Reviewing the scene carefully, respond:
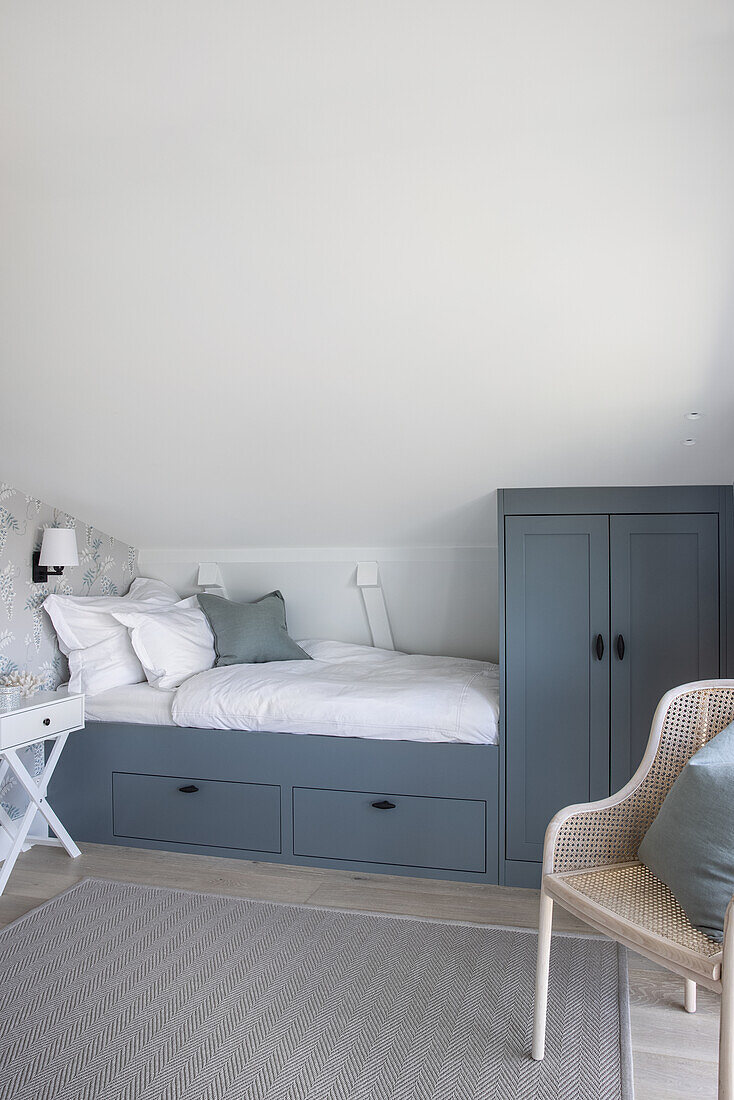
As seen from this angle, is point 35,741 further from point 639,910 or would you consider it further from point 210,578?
point 639,910

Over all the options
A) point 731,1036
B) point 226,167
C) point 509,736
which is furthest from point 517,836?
point 226,167

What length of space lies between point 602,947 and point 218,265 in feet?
7.76

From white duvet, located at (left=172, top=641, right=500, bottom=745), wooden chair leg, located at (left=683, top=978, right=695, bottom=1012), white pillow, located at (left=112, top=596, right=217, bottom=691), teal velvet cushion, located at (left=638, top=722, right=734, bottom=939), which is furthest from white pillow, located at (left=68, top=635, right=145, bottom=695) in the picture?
wooden chair leg, located at (left=683, top=978, right=695, bottom=1012)

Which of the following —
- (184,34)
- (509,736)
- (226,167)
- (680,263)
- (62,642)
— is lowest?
(509,736)

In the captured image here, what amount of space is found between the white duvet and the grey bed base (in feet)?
0.18

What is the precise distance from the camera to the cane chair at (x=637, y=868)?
5.11ft

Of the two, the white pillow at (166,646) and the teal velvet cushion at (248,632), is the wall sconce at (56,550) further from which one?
the teal velvet cushion at (248,632)

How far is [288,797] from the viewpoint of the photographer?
2.97 m

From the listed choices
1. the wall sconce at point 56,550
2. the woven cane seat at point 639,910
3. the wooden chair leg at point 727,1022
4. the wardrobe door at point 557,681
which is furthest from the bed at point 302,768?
the wooden chair leg at point 727,1022

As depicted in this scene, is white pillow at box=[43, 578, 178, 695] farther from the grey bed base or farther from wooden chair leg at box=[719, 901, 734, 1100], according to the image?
wooden chair leg at box=[719, 901, 734, 1100]

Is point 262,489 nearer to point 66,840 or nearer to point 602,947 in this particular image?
point 66,840

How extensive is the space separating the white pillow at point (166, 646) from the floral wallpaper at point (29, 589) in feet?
1.27

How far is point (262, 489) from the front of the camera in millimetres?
3156

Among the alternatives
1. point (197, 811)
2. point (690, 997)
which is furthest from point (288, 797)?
point (690, 997)
